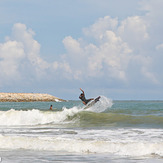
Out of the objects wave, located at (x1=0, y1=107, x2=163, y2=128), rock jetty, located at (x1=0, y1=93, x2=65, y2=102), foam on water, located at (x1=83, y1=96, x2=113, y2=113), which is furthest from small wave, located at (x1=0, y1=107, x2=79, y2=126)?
rock jetty, located at (x1=0, y1=93, x2=65, y2=102)

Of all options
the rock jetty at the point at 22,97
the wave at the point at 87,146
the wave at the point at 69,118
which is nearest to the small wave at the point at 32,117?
the wave at the point at 69,118

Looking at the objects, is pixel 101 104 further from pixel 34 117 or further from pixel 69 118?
pixel 34 117

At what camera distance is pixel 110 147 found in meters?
13.5

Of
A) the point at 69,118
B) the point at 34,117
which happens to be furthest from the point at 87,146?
the point at 34,117

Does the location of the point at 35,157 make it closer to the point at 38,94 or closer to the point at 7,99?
the point at 7,99

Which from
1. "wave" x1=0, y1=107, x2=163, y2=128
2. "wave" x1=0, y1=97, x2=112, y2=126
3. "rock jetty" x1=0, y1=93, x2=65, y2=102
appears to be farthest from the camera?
"rock jetty" x1=0, y1=93, x2=65, y2=102

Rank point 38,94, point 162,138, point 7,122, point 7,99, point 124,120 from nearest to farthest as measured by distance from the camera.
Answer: point 162,138 < point 124,120 < point 7,122 < point 7,99 < point 38,94

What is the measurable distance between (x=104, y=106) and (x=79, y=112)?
24.5 ft

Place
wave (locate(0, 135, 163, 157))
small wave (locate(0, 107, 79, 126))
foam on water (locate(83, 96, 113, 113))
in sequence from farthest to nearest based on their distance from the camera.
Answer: foam on water (locate(83, 96, 113, 113))
small wave (locate(0, 107, 79, 126))
wave (locate(0, 135, 163, 157))

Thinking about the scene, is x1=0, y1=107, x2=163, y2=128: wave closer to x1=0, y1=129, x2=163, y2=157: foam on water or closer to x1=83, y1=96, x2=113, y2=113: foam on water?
x1=83, y1=96, x2=113, y2=113: foam on water

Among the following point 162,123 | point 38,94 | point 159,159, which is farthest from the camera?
point 38,94

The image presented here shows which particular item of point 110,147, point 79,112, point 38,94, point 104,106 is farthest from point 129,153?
point 38,94

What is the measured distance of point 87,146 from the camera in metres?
13.7

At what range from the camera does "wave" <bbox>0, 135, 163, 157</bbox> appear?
12695mm
